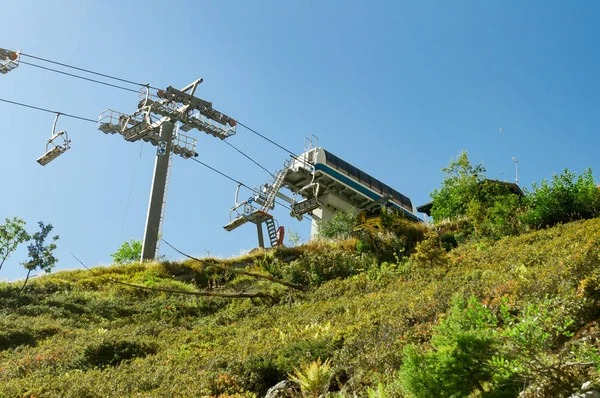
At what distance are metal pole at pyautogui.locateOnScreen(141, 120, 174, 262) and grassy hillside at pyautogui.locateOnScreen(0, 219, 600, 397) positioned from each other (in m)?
3.99

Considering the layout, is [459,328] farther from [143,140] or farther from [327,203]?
[327,203]

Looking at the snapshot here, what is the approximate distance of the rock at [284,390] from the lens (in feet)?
29.5

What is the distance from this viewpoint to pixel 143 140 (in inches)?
1259

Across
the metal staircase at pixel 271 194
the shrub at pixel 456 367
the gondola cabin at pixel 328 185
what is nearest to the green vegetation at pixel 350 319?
the shrub at pixel 456 367

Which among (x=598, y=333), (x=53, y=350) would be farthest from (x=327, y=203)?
(x=598, y=333)

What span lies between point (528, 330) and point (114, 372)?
29.7 ft

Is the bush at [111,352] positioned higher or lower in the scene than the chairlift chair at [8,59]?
lower

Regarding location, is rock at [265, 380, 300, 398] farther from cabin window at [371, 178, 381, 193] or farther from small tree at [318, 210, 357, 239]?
cabin window at [371, 178, 381, 193]

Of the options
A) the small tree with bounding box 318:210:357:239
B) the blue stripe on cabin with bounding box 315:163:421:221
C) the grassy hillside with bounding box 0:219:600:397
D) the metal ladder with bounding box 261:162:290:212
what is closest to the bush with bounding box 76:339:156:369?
the grassy hillside with bounding box 0:219:600:397

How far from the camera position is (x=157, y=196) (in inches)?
1191

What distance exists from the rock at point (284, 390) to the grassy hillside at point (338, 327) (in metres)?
0.44

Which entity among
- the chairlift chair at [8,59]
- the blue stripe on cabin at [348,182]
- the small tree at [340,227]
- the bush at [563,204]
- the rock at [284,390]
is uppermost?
the blue stripe on cabin at [348,182]

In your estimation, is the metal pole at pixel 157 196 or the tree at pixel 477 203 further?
the metal pole at pixel 157 196

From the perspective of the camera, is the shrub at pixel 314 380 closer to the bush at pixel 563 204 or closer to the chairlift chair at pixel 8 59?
the bush at pixel 563 204
